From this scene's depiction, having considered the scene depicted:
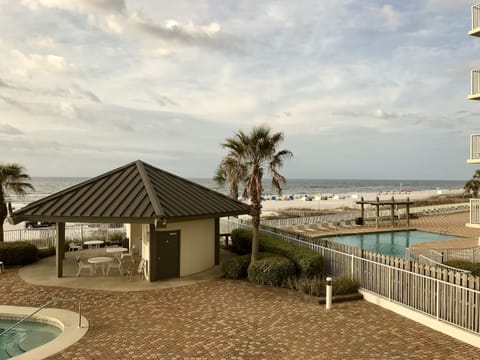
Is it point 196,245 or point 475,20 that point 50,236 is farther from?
point 475,20

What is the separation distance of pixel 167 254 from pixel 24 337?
6111 millimetres

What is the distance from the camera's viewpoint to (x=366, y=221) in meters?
35.8

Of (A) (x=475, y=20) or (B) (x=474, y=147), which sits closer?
(B) (x=474, y=147)

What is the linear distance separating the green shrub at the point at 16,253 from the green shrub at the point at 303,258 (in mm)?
12068

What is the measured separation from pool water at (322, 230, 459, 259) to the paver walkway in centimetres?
1494

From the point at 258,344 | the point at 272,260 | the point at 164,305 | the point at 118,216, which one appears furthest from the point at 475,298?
the point at 118,216

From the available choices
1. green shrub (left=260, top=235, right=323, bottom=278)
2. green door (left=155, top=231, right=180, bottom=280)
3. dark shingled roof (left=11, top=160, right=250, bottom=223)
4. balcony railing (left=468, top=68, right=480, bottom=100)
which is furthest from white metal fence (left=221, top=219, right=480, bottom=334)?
balcony railing (left=468, top=68, right=480, bottom=100)

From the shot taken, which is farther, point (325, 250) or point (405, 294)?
point (325, 250)

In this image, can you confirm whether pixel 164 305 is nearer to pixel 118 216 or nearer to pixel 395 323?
pixel 118 216

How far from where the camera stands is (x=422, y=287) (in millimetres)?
10500

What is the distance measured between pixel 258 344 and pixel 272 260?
18.8ft

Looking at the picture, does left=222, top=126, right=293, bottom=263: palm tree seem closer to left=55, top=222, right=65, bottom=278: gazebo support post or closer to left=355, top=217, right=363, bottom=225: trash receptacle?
left=55, top=222, right=65, bottom=278: gazebo support post

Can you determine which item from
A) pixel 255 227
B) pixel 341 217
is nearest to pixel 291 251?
pixel 255 227

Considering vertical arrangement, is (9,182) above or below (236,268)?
above
